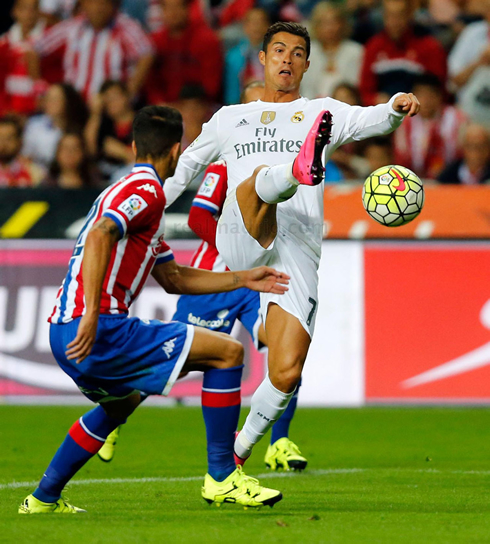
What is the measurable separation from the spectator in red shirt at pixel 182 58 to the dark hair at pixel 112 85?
703 mm

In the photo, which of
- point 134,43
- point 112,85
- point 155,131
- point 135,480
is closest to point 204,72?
point 134,43

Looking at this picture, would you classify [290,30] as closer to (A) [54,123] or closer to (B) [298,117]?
(B) [298,117]

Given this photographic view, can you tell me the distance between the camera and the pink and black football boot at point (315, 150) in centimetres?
482

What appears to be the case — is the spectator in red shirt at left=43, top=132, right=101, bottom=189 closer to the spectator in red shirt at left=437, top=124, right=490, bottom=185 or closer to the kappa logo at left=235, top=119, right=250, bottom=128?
the spectator in red shirt at left=437, top=124, right=490, bottom=185

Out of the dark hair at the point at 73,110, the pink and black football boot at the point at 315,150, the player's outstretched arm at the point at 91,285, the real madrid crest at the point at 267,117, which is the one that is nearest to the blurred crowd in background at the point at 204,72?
the dark hair at the point at 73,110

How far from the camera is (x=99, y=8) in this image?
1241 cm

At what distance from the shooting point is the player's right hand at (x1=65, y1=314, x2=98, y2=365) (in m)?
4.25

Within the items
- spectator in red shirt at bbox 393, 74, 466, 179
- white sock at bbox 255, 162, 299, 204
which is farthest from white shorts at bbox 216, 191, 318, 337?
spectator in red shirt at bbox 393, 74, 466, 179

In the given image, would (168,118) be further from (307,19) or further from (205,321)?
(307,19)

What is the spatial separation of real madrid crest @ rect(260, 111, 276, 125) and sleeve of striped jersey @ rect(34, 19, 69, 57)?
24.9 ft

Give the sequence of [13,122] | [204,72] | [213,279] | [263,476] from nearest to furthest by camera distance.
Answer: [213,279], [263,476], [13,122], [204,72]

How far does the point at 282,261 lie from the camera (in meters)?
5.57

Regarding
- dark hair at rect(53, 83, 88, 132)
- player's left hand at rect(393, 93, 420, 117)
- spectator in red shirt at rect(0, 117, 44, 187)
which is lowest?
spectator in red shirt at rect(0, 117, 44, 187)

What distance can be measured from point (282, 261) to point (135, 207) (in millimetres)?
1352
